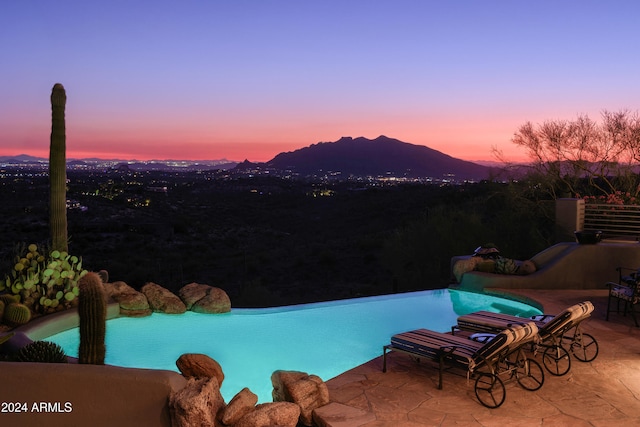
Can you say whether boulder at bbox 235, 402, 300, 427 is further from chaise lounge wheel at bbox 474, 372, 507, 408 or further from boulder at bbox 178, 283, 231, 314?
boulder at bbox 178, 283, 231, 314

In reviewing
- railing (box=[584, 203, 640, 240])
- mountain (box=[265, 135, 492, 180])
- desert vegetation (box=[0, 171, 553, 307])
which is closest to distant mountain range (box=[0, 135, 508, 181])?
mountain (box=[265, 135, 492, 180])

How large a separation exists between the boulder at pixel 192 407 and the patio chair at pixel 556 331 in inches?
132

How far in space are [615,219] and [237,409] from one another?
949 centimetres

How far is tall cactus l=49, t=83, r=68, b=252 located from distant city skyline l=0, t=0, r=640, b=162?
345 millimetres

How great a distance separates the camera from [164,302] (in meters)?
9.26

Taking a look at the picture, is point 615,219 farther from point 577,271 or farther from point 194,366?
point 194,366

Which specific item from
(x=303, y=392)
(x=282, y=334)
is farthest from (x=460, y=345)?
(x=282, y=334)

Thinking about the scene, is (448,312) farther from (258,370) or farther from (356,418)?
(356,418)

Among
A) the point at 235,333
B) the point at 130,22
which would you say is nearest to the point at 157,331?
the point at 235,333

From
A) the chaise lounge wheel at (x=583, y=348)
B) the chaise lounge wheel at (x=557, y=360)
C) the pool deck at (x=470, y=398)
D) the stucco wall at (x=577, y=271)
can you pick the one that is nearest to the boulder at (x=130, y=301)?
the pool deck at (x=470, y=398)

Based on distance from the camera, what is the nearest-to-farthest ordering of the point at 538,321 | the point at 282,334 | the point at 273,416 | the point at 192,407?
the point at 192,407
the point at 273,416
the point at 538,321
the point at 282,334

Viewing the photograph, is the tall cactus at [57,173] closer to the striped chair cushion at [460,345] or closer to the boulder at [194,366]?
the boulder at [194,366]

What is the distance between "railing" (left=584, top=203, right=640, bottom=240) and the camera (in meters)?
10.7

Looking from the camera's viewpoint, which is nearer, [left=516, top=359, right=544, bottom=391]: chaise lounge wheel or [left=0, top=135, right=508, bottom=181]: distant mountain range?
[left=516, top=359, right=544, bottom=391]: chaise lounge wheel
